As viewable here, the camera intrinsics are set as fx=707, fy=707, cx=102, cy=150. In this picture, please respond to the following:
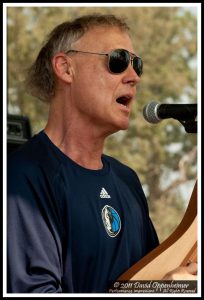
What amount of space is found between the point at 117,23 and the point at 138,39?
1546 cm

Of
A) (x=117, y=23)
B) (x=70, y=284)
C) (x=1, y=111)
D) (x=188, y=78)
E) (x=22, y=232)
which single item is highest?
(x=188, y=78)

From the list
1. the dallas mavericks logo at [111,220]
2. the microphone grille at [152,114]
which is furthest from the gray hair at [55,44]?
the dallas mavericks logo at [111,220]

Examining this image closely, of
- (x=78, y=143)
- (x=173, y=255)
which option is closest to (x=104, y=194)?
(x=78, y=143)

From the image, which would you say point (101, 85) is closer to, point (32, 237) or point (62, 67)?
point (62, 67)

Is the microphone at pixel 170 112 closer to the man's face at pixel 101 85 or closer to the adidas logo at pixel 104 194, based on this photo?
the man's face at pixel 101 85

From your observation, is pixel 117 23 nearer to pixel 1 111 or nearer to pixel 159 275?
pixel 1 111

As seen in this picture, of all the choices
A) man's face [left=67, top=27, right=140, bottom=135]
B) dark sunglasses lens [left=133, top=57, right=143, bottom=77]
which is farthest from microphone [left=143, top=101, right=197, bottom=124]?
dark sunglasses lens [left=133, top=57, right=143, bottom=77]

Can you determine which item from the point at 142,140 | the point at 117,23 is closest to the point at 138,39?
the point at 142,140

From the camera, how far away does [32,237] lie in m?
2.54

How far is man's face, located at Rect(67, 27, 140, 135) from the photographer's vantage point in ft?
9.45

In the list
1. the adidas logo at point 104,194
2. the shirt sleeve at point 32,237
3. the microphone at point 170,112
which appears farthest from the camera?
Answer: the adidas logo at point 104,194

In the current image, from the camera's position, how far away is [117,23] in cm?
302

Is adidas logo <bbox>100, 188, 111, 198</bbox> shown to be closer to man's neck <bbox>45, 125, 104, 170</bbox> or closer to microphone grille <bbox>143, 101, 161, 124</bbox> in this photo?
man's neck <bbox>45, 125, 104, 170</bbox>

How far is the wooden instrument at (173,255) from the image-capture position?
104 inches
